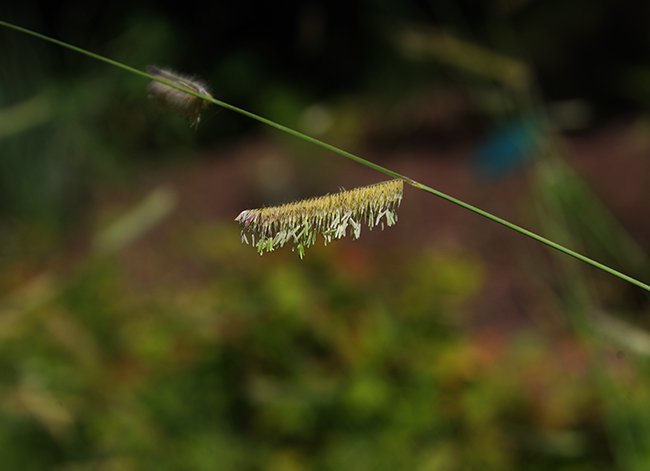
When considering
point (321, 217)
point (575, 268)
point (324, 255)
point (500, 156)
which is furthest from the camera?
point (500, 156)

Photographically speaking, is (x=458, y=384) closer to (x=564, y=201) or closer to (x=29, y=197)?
(x=564, y=201)

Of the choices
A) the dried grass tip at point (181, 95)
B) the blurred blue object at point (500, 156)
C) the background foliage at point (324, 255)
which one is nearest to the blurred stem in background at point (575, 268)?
the background foliage at point (324, 255)

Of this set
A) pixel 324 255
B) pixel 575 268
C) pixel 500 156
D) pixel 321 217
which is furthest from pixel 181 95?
pixel 500 156

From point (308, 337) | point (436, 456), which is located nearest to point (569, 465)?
point (436, 456)

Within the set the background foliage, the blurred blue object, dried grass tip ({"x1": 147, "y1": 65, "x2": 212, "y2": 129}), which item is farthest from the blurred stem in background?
the blurred blue object

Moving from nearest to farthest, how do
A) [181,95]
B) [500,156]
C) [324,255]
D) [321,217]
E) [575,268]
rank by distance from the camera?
[321,217] → [181,95] → [575,268] → [324,255] → [500,156]

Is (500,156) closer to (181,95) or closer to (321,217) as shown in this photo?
(181,95)
